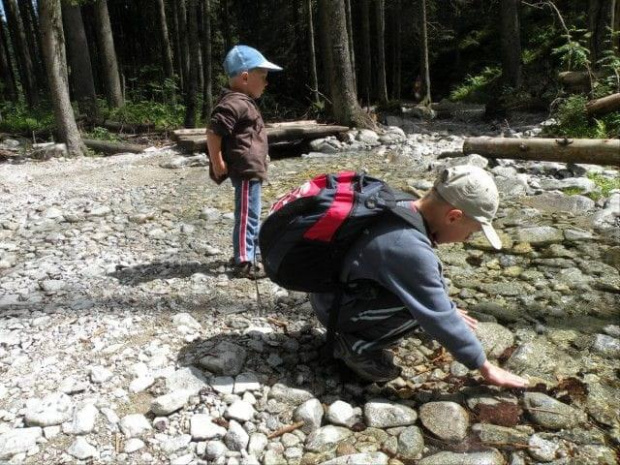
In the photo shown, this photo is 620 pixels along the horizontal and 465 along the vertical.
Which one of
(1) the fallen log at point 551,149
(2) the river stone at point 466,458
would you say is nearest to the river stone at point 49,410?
(2) the river stone at point 466,458

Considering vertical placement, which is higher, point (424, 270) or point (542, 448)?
point (424, 270)

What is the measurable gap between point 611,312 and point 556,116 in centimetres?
631

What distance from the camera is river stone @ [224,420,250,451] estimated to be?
2264 mm

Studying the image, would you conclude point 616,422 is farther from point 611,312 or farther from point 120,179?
point 120,179

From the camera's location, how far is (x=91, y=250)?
454 centimetres

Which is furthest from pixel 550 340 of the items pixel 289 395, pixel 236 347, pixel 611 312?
pixel 236 347

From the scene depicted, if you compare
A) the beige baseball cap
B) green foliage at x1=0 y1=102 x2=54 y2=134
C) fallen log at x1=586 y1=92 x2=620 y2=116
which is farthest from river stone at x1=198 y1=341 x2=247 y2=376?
green foliage at x1=0 y1=102 x2=54 y2=134

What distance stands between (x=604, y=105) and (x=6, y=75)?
2204 cm

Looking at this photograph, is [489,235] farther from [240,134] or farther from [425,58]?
[425,58]

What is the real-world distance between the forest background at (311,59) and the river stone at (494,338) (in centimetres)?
568

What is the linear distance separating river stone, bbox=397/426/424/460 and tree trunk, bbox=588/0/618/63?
9.83 m

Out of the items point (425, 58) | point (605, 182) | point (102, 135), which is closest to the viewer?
point (605, 182)

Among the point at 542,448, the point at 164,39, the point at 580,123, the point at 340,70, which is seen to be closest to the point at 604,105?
the point at 580,123

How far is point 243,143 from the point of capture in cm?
371
